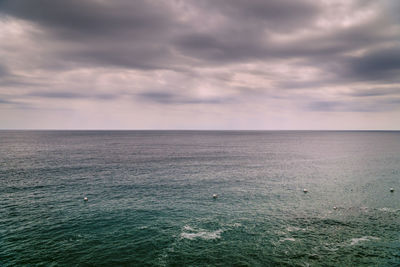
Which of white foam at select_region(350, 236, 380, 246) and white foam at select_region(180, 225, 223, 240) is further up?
white foam at select_region(350, 236, 380, 246)

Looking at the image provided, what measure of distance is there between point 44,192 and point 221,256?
55.6m

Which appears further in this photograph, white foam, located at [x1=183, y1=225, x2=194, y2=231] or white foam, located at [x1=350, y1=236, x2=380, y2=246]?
white foam, located at [x1=183, y1=225, x2=194, y2=231]

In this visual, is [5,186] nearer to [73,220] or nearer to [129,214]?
[73,220]

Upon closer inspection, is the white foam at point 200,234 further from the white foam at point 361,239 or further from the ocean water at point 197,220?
the white foam at point 361,239

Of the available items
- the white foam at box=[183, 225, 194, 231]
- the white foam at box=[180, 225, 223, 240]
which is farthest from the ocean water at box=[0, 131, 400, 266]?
the white foam at box=[180, 225, 223, 240]

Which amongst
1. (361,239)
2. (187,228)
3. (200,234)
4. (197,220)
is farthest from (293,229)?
(187,228)

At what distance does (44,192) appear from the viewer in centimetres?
6569

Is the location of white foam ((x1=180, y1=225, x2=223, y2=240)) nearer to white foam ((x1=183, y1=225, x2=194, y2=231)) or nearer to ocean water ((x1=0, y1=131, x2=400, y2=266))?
white foam ((x1=183, y1=225, x2=194, y2=231))

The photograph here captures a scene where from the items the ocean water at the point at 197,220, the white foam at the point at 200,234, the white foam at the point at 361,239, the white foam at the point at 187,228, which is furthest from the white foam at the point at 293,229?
the white foam at the point at 187,228

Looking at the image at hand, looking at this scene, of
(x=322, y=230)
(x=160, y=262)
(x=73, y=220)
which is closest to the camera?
(x=160, y=262)

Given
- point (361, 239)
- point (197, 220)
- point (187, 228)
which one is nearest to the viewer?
point (361, 239)

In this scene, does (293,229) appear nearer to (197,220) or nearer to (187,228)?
(197,220)

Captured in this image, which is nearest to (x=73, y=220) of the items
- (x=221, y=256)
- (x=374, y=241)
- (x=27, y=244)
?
(x=27, y=244)

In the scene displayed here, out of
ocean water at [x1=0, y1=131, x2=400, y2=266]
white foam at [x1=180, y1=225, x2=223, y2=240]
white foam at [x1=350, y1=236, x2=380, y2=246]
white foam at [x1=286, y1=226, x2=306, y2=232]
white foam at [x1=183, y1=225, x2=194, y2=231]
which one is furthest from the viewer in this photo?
white foam at [x1=183, y1=225, x2=194, y2=231]
